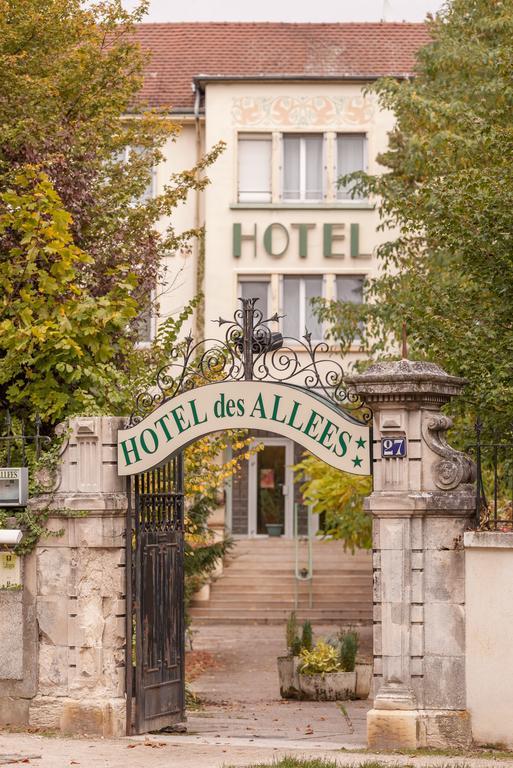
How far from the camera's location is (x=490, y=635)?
12.3 m

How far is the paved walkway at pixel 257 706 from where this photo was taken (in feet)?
46.2

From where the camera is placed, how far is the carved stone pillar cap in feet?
41.1

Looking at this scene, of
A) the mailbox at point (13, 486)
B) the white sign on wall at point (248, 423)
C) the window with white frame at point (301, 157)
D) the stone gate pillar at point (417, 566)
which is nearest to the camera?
the stone gate pillar at point (417, 566)

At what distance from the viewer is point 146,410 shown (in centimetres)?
1438

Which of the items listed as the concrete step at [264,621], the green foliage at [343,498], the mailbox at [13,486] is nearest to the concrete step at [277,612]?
the concrete step at [264,621]

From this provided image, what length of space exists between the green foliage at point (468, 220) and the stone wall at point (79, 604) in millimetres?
4030

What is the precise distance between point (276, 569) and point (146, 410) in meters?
17.6

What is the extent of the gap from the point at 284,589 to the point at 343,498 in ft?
27.5

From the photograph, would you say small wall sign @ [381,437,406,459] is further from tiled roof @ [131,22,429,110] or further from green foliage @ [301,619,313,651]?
tiled roof @ [131,22,429,110]

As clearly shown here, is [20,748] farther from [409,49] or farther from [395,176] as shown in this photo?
[409,49]

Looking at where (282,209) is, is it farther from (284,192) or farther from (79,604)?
(79,604)

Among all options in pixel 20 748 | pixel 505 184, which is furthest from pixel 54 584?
pixel 505 184

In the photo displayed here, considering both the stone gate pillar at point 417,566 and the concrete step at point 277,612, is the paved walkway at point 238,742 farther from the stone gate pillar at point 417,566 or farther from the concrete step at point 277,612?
the concrete step at point 277,612

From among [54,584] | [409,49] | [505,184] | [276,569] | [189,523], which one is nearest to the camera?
[54,584]
